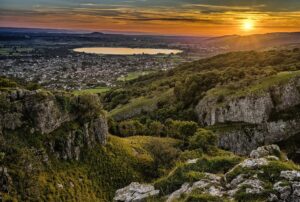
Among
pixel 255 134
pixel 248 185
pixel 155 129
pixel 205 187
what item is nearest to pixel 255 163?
pixel 248 185

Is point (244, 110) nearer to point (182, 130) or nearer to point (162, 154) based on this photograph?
point (182, 130)

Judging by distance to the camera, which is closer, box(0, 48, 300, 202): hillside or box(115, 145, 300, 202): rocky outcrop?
box(115, 145, 300, 202): rocky outcrop

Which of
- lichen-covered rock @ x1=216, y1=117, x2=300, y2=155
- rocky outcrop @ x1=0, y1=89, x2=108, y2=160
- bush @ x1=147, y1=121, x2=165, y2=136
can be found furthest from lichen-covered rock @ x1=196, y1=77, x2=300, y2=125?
rocky outcrop @ x1=0, y1=89, x2=108, y2=160

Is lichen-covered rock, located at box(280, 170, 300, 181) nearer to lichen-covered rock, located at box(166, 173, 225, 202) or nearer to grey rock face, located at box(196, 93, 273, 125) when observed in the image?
lichen-covered rock, located at box(166, 173, 225, 202)

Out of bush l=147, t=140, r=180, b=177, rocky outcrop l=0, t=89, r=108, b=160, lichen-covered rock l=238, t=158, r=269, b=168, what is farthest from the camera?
bush l=147, t=140, r=180, b=177

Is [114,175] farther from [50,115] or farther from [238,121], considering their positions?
[238,121]
